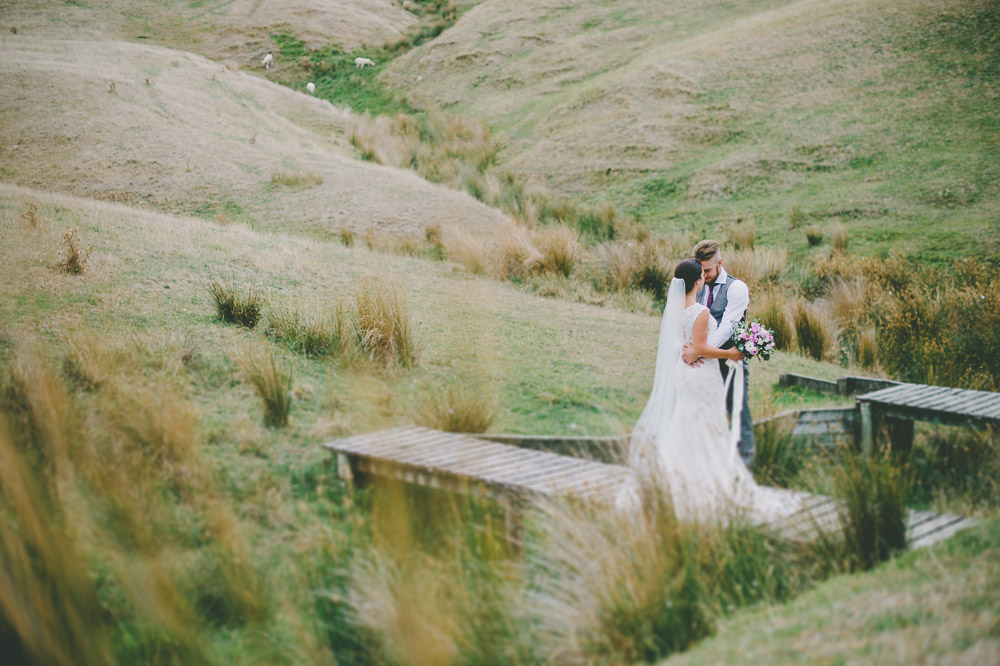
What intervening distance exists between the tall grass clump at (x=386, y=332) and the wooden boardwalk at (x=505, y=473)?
1911 millimetres

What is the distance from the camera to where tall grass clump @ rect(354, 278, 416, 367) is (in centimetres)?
744

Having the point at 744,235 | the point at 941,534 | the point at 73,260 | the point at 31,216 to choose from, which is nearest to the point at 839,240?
the point at 744,235

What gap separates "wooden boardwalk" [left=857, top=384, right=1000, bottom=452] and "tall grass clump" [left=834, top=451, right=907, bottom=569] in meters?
2.04

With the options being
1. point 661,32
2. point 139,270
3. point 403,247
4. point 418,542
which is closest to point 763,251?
point 403,247

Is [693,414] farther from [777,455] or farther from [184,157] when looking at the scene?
[184,157]

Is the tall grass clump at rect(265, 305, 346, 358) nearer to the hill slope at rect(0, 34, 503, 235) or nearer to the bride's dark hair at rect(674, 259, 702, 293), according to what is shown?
the bride's dark hair at rect(674, 259, 702, 293)

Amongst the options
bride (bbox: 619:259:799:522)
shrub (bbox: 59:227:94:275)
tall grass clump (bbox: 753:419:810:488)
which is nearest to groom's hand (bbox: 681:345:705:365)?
bride (bbox: 619:259:799:522)

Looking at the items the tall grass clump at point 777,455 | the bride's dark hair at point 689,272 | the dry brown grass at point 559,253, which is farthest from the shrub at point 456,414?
the dry brown grass at point 559,253

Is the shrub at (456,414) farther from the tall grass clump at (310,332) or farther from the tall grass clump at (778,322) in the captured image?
the tall grass clump at (778,322)

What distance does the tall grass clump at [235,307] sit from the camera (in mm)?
7828

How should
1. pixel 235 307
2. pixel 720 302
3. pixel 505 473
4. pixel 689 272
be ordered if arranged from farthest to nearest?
pixel 235 307 → pixel 720 302 → pixel 689 272 → pixel 505 473

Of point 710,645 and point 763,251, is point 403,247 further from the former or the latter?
point 710,645

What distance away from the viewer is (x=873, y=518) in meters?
4.23

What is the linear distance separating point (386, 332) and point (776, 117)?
2066 cm
